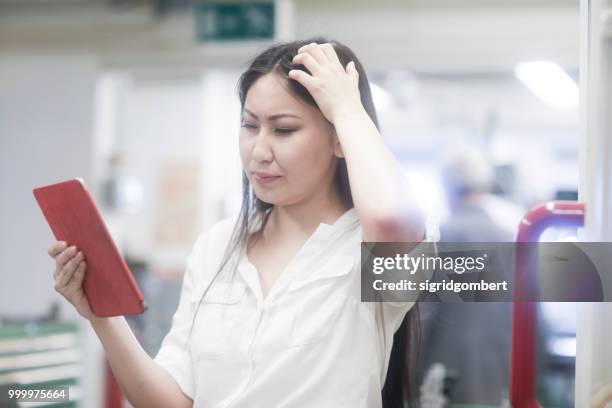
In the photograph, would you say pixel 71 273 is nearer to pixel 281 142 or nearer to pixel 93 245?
pixel 93 245

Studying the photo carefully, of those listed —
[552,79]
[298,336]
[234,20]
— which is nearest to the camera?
[298,336]

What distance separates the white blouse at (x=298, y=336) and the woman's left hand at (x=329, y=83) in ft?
0.57

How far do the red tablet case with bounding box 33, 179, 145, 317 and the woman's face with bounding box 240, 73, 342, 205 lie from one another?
0.72 ft

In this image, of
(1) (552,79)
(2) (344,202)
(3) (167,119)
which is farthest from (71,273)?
(3) (167,119)

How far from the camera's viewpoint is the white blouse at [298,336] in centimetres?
103

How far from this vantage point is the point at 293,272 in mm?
1083

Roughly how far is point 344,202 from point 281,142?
0.15 metres

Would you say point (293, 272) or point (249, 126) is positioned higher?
point (249, 126)

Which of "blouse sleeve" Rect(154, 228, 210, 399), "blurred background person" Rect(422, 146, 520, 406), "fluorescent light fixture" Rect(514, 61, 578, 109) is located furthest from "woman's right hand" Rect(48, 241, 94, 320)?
"blurred background person" Rect(422, 146, 520, 406)

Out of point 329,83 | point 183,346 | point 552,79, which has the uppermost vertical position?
point 552,79

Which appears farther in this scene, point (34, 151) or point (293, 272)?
point (34, 151)

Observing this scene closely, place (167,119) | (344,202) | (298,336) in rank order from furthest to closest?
(167,119) → (344,202) → (298,336)

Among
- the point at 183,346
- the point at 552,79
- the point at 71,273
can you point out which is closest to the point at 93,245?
the point at 71,273

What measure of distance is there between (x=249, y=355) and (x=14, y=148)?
5.30 ft
